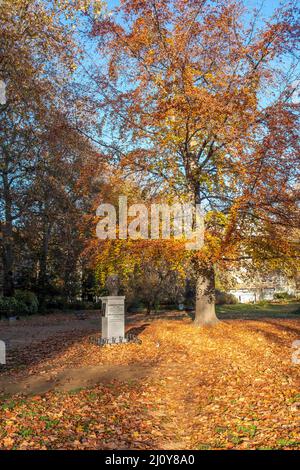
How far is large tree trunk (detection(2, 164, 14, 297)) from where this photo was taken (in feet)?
74.9

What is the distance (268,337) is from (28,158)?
1375cm

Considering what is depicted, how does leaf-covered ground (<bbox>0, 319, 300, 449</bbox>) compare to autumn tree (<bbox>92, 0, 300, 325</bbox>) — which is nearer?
leaf-covered ground (<bbox>0, 319, 300, 449</bbox>)

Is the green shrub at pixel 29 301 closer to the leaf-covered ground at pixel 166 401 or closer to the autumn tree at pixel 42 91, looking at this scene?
the autumn tree at pixel 42 91

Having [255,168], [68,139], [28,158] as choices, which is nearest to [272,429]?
[255,168]

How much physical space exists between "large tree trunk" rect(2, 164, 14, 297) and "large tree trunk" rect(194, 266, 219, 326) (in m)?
11.8

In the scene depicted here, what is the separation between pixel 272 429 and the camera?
5.55 metres

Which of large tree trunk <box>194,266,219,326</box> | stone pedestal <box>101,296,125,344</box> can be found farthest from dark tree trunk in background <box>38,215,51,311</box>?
stone pedestal <box>101,296,125,344</box>

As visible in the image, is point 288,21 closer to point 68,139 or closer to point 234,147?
point 234,147

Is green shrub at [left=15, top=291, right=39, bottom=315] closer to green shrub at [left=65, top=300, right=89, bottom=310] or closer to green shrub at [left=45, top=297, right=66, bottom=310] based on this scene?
green shrub at [left=45, top=297, right=66, bottom=310]

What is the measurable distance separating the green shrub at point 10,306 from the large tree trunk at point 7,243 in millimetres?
1560

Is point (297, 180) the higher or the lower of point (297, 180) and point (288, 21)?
the lower

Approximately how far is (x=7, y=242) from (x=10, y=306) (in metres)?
3.28

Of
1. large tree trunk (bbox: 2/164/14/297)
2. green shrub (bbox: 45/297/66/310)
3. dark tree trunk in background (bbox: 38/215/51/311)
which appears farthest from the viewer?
green shrub (bbox: 45/297/66/310)

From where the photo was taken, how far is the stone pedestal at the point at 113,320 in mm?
12630
